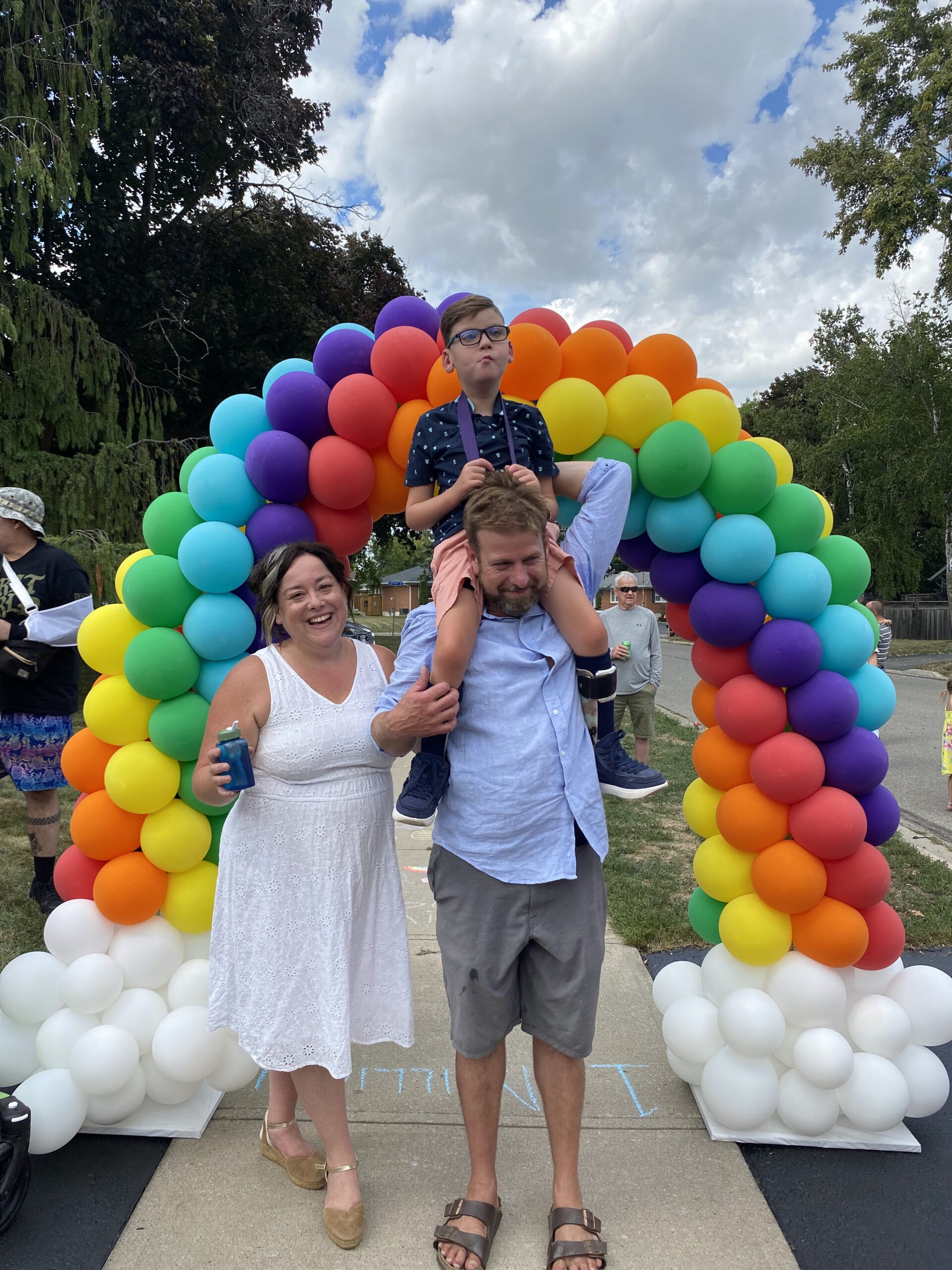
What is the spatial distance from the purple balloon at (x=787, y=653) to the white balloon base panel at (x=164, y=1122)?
2.35 meters

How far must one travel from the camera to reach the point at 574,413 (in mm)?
2605

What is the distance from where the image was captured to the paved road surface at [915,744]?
6.74m

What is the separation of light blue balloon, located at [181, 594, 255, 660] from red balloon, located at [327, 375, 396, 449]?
705 mm

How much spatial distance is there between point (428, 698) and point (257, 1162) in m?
1.67

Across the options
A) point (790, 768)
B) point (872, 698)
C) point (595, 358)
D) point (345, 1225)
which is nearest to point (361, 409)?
point (595, 358)

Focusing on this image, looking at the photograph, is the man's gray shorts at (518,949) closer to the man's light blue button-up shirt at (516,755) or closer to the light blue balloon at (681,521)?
the man's light blue button-up shirt at (516,755)

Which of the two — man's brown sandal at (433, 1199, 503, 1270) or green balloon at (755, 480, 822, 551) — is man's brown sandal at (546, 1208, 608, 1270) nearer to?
man's brown sandal at (433, 1199, 503, 1270)

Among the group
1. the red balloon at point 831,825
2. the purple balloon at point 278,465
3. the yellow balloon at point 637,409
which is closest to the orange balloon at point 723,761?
the red balloon at point 831,825

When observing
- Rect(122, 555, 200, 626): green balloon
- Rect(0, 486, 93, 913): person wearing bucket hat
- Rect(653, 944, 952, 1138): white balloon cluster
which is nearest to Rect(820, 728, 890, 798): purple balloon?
Rect(653, 944, 952, 1138): white balloon cluster

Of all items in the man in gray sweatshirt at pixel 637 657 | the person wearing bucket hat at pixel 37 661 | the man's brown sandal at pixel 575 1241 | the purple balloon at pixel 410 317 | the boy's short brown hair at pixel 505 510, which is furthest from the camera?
the man in gray sweatshirt at pixel 637 657

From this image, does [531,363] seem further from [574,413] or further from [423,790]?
[423,790]

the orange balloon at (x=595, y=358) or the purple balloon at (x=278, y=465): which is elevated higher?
the orange balloon at (x=595, y=358)

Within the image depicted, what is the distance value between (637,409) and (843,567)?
0.88m

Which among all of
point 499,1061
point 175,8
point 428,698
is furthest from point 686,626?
point 175,8
